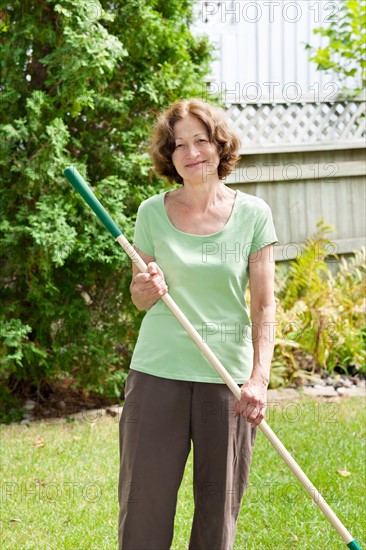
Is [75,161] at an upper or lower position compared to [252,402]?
upper

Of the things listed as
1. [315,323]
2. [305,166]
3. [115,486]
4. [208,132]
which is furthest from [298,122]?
[208,132]

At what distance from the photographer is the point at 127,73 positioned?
5.56 metres

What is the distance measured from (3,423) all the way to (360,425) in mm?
2234

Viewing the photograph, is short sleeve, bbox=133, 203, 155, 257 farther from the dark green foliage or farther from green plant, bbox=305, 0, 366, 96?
green plant, bbox=305, 0, 366, 96

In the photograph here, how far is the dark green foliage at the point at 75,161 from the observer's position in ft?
16.8

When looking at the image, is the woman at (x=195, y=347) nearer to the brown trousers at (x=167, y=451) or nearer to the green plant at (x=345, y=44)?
the brown trousers at (x=167, y=451)

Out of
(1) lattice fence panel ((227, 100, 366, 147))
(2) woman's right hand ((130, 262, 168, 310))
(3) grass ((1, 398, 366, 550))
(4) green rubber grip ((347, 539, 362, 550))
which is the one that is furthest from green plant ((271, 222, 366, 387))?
(2) woman's right hand ((130, 262, 168, 310))

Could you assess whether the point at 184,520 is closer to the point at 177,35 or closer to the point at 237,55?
the point at 177,35

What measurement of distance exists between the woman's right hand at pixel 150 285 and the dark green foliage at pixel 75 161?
2632mm

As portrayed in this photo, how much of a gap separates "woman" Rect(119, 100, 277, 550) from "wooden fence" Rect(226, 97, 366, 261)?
4234mm

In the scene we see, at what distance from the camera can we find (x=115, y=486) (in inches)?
163

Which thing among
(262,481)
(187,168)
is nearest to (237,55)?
(262,481)

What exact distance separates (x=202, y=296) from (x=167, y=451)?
480mm

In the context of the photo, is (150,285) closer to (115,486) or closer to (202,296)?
(202,296)
